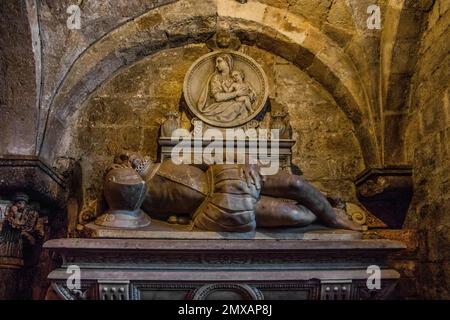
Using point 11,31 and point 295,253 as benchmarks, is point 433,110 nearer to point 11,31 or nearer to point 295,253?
point 295,253

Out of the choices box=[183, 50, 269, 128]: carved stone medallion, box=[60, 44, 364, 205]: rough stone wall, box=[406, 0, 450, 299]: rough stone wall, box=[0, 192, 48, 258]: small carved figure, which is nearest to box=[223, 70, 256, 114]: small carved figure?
box=[183, 50, 269, 128]: carved stone medallion

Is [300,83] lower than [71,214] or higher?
higher

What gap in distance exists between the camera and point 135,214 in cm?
252

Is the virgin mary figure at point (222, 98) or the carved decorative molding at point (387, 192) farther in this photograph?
the virgin mary figure at point (222, 98)

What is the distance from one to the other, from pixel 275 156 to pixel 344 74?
99cm

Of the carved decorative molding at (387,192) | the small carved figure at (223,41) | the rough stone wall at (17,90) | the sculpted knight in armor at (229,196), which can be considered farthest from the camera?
the small carved figure at (223,41)

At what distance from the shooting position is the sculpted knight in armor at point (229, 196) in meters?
2.46

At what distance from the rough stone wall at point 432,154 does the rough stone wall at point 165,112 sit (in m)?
0.58

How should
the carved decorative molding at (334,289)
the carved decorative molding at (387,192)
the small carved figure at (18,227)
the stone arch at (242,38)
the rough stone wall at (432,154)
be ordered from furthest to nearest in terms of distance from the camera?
the stone arch at (242,38)
the carved decorative molding at (387,192)
the small carved figure at (18,227)
the rough stone wall at (432,154)
the carved decorative molding at (334,289)

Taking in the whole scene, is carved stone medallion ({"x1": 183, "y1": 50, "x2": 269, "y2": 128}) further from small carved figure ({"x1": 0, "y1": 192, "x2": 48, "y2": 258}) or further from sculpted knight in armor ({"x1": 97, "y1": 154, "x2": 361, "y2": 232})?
small carved figure ({"x1": 0, "y1": 192, "x2": 48, "y2": 258})

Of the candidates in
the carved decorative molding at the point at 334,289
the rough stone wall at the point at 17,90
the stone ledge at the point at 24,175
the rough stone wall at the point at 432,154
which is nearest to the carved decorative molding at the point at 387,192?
the rough stone wall at the point at 432,154

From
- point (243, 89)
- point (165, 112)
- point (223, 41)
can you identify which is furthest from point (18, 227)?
point (223, 41)

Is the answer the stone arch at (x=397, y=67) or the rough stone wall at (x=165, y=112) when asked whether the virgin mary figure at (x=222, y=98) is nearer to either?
the rough stone wall at (x=165, y=112)
